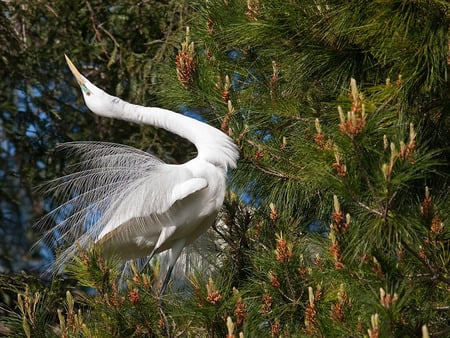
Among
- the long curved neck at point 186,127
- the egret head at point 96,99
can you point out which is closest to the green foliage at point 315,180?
the long curved neck at point 186,127

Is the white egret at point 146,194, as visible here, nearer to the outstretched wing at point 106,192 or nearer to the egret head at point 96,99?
the outstretched wing at point 106,192

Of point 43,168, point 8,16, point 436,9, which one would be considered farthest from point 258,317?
point 8,16

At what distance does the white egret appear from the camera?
242cm

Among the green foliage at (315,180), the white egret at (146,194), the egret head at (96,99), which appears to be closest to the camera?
the green foliage at (315,180)

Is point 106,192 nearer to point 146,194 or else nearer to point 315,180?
point 146,194

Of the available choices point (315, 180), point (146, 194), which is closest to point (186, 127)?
point (146, 194)

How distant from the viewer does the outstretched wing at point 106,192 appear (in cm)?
242

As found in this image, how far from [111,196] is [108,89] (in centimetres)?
164

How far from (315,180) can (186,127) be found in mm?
629

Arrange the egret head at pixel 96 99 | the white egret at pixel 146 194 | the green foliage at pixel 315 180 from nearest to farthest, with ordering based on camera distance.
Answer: the green foliage at pixel 315 180
the white egret at pixel 146 194
the egret head at pixel 96 99

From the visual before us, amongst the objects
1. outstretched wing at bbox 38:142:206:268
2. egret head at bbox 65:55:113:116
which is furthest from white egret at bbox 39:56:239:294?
egret head at bbox 65:55:113:116

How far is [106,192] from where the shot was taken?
8.29ft

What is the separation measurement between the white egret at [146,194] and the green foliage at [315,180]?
0.09m

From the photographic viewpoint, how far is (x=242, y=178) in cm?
260
